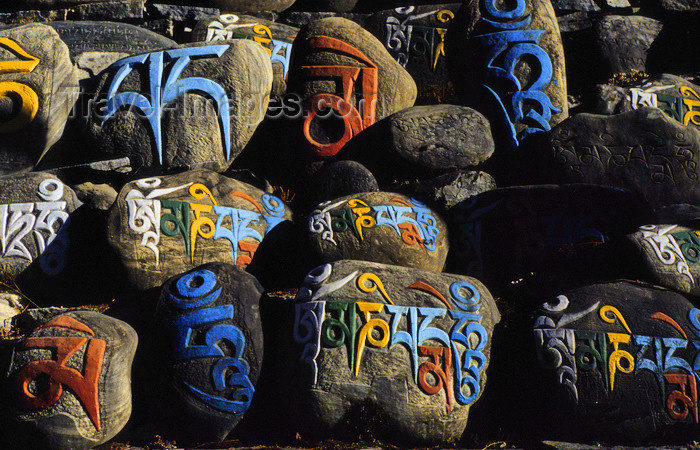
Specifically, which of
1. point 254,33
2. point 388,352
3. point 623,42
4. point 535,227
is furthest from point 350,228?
point 623,42

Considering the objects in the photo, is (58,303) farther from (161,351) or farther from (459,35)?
(459,35)

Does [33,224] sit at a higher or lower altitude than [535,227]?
lower

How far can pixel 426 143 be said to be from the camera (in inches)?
208

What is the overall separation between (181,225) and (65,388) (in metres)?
1.37

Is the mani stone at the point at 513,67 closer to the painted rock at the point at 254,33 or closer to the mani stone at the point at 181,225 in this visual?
the painted rock at the point at 254,33

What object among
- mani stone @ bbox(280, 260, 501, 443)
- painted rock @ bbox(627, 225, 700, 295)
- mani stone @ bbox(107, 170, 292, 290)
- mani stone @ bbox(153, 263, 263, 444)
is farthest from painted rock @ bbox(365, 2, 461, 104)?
mani stone @ bbox(153, 263, 263, 444)

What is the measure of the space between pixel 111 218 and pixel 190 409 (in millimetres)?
1474

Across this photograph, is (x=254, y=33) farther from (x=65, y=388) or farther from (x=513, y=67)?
(x=65, y=388)

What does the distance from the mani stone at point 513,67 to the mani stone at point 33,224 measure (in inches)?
130

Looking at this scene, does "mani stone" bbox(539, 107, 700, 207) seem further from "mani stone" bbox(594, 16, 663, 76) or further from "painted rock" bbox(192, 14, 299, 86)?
"painted rock" bbox(192, 14, 299, 86)

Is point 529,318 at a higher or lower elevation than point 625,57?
lower

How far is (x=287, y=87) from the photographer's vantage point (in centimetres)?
610

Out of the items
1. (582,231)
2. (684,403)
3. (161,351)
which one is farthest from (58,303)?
(684,403)

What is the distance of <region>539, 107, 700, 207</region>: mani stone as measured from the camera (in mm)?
5129
